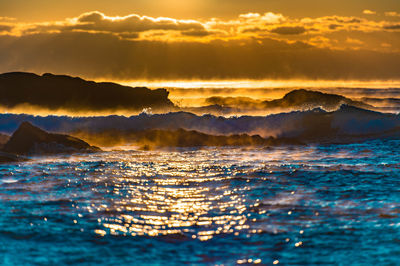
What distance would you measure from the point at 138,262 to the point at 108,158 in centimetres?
1224

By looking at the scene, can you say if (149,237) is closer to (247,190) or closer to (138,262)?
(138,262)

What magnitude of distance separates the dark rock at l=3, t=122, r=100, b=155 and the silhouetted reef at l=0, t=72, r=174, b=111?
32.8 m

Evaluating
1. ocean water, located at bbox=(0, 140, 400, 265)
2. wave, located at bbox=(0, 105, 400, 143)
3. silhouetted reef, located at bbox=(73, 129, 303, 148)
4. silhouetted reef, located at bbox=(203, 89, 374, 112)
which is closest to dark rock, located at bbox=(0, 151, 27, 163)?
ocean water, located at bbox=(0, 140, 400, 265)

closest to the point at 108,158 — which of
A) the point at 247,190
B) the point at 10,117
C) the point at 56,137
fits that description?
the point at 56,137

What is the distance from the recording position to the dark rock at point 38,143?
69.8ft

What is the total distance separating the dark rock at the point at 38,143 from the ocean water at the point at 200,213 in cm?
320

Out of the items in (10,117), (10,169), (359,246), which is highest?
(10,117)

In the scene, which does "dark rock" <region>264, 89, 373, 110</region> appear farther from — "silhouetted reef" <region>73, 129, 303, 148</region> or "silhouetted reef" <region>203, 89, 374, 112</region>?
"silhouetted reef" <region>73, 129, 303, 148</region>

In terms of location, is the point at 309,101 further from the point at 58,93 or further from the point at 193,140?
the point at 193,140

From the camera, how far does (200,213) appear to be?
10.9 meters

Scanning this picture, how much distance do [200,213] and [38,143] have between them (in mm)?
12577

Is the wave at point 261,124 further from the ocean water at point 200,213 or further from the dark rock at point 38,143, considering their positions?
the ocean water at point 200,213

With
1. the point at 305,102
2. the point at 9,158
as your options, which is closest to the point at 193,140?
the point at 9,158

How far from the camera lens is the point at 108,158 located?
795 inches
